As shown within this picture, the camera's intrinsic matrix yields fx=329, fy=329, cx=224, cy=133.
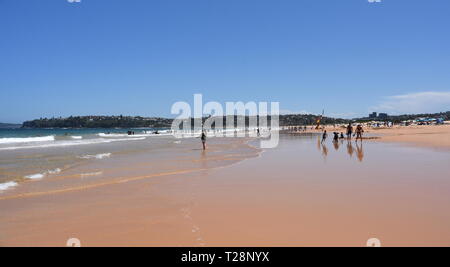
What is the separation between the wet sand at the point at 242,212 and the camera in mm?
5188

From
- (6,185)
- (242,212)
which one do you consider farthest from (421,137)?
(6,185)

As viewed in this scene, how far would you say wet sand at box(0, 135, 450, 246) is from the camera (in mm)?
5188

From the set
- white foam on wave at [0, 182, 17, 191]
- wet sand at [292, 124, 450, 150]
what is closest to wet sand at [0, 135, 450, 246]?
white foam on wave at [0, 182, 17, 191]

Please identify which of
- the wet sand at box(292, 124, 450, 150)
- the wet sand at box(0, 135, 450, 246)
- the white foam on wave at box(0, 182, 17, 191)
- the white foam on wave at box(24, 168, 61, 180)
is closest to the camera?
the wet sand at box(0, 135, 450, 246)

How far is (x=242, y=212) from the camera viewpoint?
22.0 feet

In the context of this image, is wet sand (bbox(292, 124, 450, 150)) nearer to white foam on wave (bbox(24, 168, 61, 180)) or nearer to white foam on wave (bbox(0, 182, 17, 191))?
white foam on wave (bbox(24, 168, 61, 180))

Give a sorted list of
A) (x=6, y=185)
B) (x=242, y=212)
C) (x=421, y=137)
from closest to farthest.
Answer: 1. (x=242, y=212)
2. (x=6, y=185)
3. (x=421, y=137)

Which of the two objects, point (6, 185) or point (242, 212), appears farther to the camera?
point (6, 185)

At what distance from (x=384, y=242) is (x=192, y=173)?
8.74 meters

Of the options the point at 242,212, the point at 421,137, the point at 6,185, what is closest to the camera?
the point at 242,212

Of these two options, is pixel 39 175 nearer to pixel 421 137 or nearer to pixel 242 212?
pixel 242 212

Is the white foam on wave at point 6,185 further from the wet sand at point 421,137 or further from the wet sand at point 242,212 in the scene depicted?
the wet sand at point 421,137

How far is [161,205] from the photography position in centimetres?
752
